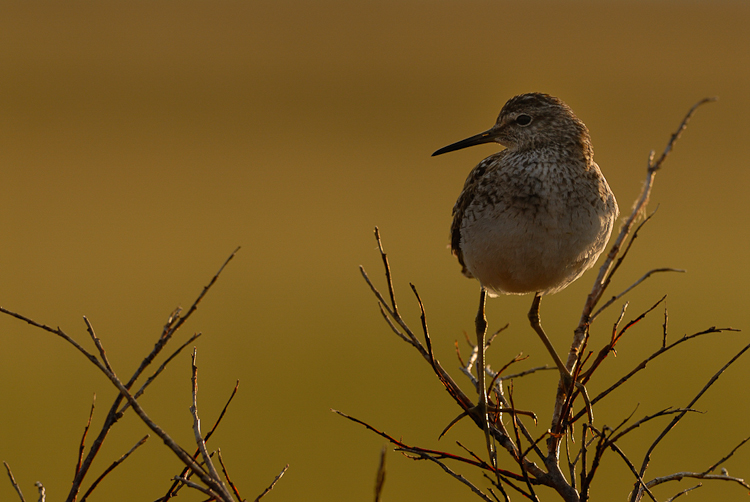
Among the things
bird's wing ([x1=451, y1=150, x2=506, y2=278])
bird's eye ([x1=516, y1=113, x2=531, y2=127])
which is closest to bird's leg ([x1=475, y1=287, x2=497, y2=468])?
bird's wing ([x1=451, y1=150, x2=506, y2=278])

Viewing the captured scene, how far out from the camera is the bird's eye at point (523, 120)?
5.40 m

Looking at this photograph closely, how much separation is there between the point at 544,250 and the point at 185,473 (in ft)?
8.41

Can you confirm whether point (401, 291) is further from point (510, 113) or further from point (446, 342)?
point (510, 113)

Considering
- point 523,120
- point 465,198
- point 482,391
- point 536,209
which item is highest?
point 523,120

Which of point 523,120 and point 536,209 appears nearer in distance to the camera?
point 536,209

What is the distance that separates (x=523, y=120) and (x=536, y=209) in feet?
3.16

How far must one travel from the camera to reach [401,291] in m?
28.1

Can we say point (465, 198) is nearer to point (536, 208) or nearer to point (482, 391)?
point (536, 208)

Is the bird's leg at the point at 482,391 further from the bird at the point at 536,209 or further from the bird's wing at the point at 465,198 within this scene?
the bird's wing at the point at 465,198

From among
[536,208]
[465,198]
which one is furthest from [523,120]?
[536,208]

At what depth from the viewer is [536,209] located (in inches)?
187

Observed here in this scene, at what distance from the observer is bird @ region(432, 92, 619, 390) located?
15.5 ft

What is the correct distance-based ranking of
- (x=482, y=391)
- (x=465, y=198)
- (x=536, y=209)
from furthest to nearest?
1. (x=465, y=198)
2. (x=536, y=209)
3. (x=482, y=391)

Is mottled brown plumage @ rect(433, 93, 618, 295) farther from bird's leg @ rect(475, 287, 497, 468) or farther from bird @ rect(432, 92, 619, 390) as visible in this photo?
bird's leg @ rect(475, 287, 497, 468)
